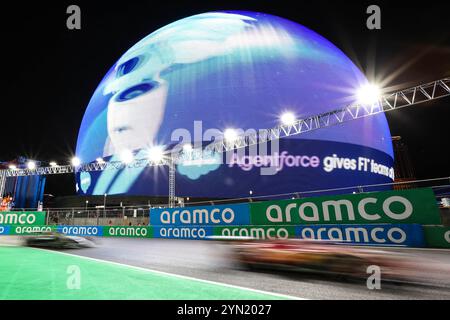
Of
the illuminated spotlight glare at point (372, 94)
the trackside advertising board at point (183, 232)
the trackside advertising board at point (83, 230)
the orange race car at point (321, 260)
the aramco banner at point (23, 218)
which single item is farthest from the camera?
the aramco banner at point (23, 218)

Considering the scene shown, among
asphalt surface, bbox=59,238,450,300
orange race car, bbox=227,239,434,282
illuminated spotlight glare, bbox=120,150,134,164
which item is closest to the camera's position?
asphalt surface, bbox=59,238,450,300

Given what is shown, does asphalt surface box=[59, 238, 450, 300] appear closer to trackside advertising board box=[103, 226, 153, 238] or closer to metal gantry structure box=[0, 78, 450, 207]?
metal gantry structure box=[0, 78, 450, 207]

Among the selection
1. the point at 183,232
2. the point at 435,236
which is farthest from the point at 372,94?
the point at 183,232

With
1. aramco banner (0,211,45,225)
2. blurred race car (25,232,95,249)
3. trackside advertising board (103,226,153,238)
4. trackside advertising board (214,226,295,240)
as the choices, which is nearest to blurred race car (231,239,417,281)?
trackside advertising board (214,226,295,240)

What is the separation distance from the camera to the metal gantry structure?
15055 mm

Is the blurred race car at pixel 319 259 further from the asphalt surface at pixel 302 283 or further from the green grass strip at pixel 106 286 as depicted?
the green grass strip at pixel 106 286

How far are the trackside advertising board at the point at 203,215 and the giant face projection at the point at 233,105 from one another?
9.40 m

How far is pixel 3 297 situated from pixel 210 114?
25431mm

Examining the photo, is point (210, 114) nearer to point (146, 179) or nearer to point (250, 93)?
point (250, 93)

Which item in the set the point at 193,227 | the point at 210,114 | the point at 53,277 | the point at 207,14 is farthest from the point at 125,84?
the point at 53,277

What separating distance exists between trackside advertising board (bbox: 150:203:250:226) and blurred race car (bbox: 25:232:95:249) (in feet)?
19.4

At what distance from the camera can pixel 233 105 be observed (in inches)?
1131

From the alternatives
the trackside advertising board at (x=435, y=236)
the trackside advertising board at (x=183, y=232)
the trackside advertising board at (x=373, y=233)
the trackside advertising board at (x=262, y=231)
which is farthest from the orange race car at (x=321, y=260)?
the trackside advertising board at (x=183, y=232)

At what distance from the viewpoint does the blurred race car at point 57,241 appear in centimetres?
1221
